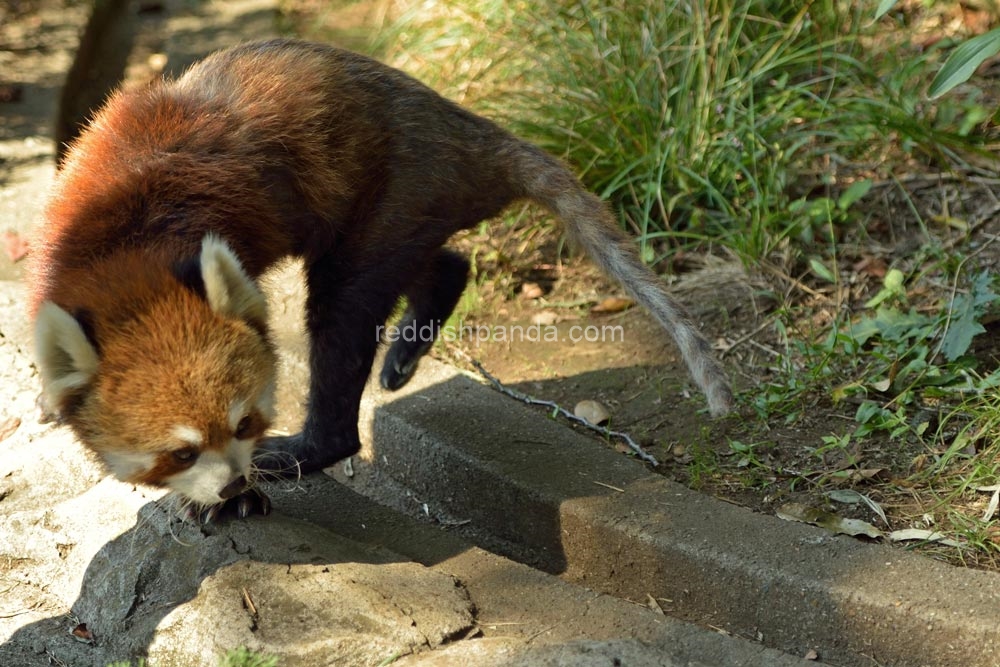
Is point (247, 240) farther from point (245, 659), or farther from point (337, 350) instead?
point (245, 659)

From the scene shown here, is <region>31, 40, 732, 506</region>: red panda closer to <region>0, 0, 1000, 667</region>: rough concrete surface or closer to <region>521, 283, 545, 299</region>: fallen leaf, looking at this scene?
<region>0, 0, 1000, 667</region>: rough concrete surface

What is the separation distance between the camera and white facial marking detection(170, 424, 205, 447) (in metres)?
3.00

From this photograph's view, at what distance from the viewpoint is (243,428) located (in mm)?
3234

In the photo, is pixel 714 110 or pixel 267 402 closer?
pixel 267 402

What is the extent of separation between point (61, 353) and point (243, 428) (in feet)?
1.94

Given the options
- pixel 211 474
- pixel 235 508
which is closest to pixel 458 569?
pixel 235 508

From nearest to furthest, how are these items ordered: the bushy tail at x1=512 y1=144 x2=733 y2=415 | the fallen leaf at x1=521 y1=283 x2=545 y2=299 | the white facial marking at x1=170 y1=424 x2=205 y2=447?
the white facial marking at x1=170 y1=424 x2=205 y2=447
the bushy tail at x1=512 y1=144 x2=733 y2=415
the fallen leaf at x1=521 y1=283 x2=545 y2=299

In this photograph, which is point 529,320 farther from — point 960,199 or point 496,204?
point 960,199

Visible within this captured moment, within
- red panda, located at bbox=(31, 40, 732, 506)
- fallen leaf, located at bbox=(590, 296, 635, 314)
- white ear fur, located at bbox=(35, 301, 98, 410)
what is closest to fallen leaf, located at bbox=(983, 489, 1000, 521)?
red panda, located at bbox=(31, 40, 732, 506)

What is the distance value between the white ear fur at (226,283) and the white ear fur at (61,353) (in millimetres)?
390

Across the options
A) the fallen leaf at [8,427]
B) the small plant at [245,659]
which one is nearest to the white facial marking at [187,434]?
the small plant at [245,659]

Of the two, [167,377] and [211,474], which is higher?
[167,377]

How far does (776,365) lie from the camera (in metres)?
4.38

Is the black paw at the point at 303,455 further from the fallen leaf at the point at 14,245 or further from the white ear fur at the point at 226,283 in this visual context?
the fallen leaf at the point at 14,245
